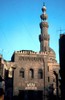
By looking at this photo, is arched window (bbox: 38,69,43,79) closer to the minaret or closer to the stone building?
the stone building

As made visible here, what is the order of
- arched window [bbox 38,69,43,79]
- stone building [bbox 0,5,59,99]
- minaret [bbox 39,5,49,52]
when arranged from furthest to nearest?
minaret [bbox 39,5,49,52] < arched window [bbox 38,69,43,79] < stone building [bbox 0,5,59,99]

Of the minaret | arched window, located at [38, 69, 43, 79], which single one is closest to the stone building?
arched window, located at [38, 69, 43, 79]

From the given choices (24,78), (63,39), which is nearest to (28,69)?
(24,78)

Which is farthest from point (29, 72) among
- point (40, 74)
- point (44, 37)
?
point (44, 37)

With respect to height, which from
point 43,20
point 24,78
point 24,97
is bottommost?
point 24,97

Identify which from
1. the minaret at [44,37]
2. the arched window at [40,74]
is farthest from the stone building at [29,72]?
the minaret at [44,37]

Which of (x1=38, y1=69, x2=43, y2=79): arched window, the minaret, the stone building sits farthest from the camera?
the minaret

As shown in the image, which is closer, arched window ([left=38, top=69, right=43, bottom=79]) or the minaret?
arched window ([left=38, top=69, right=43, bottom=79])

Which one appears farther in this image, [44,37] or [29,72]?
[44,37]

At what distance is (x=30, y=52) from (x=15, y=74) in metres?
4.23

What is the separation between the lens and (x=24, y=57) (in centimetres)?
3500

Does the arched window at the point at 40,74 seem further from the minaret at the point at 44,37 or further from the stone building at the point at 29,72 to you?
the minaret at the point at 44,37

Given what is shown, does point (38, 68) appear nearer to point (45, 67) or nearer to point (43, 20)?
point (45, 67)

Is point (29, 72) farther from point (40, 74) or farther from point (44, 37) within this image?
point (44, 37)
